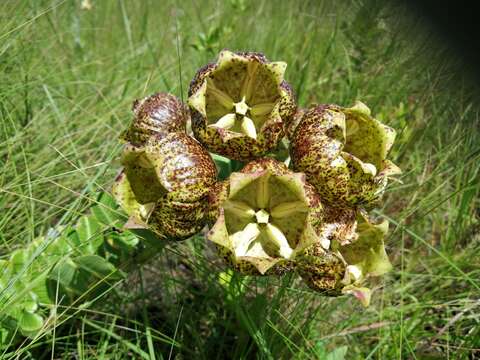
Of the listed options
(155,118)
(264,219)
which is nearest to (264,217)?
(264,219)

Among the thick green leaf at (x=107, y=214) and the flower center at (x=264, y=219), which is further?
the thick green leaf at (x=107, y=214)

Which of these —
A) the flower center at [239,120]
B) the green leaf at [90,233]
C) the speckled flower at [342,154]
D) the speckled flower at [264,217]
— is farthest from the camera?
the green leaf at [90,233]

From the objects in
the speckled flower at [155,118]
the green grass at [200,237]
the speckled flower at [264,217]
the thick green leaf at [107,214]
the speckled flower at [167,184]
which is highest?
the speckled flower at [155,118]

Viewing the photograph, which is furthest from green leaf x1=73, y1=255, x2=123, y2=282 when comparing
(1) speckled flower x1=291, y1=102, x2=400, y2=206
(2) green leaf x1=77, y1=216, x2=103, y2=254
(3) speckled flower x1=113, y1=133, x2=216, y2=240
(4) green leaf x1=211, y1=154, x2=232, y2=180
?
(1) speckled flower x1=291, y1=102, x2=400, y2=206

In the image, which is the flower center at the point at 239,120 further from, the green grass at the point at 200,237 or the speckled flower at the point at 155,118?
the green grass at the point at 200,237

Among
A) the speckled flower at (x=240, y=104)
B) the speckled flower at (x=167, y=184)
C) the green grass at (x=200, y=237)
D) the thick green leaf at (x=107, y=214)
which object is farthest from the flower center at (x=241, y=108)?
the thick green leaf at (x=107, y=214)

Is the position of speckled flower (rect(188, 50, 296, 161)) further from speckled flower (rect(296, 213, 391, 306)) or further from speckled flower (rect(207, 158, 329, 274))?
speckled flower (rect(296, 213, 391, 306))

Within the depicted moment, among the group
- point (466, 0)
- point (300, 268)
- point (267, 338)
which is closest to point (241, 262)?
point (300, 268)

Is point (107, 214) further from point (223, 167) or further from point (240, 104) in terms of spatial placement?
point (240, 104)

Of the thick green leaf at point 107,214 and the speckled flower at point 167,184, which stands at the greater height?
the speckled flower at point 167,184
